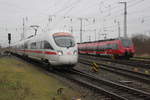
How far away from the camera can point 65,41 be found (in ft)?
50.0

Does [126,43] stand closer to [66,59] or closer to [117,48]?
[117,48]

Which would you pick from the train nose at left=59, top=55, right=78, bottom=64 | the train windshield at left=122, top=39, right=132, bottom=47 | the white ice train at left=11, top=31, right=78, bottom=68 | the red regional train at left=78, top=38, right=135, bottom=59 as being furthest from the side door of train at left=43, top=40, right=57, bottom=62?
the train windshield at left=122, top=39, right=132, bottom=47

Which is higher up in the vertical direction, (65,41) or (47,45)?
(65,41)

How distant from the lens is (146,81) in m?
11.6

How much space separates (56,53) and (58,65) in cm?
83

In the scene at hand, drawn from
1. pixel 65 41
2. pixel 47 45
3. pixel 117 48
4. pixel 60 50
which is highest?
pixel 65 41

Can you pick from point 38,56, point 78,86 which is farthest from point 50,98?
point 38,56

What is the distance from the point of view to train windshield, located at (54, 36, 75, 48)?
592 inches

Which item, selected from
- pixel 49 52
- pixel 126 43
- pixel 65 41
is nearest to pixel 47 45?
pixel 49 52

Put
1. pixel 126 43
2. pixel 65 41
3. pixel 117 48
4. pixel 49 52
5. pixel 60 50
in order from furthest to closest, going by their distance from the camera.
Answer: pixel 126 43, pixel 117 48, pixel 49 52, pixel 65 41, pixel 60 50

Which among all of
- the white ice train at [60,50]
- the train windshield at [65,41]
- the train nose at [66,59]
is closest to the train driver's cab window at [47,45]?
the white ice train at [60,50]

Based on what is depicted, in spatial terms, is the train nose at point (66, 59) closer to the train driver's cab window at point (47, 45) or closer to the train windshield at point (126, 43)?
the train driver's cab window at point (47, 45)

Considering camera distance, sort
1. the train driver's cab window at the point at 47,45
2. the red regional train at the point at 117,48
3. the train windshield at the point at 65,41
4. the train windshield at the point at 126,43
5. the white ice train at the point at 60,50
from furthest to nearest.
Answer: the train windshield at the point at 126,43, the red regional train at the point at 117,48, the train driver's cab window at the point at 47,45, the train windshield at the point at 65,41, the white ice train at the point at 60,50

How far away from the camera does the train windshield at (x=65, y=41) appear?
1502 centimetres
